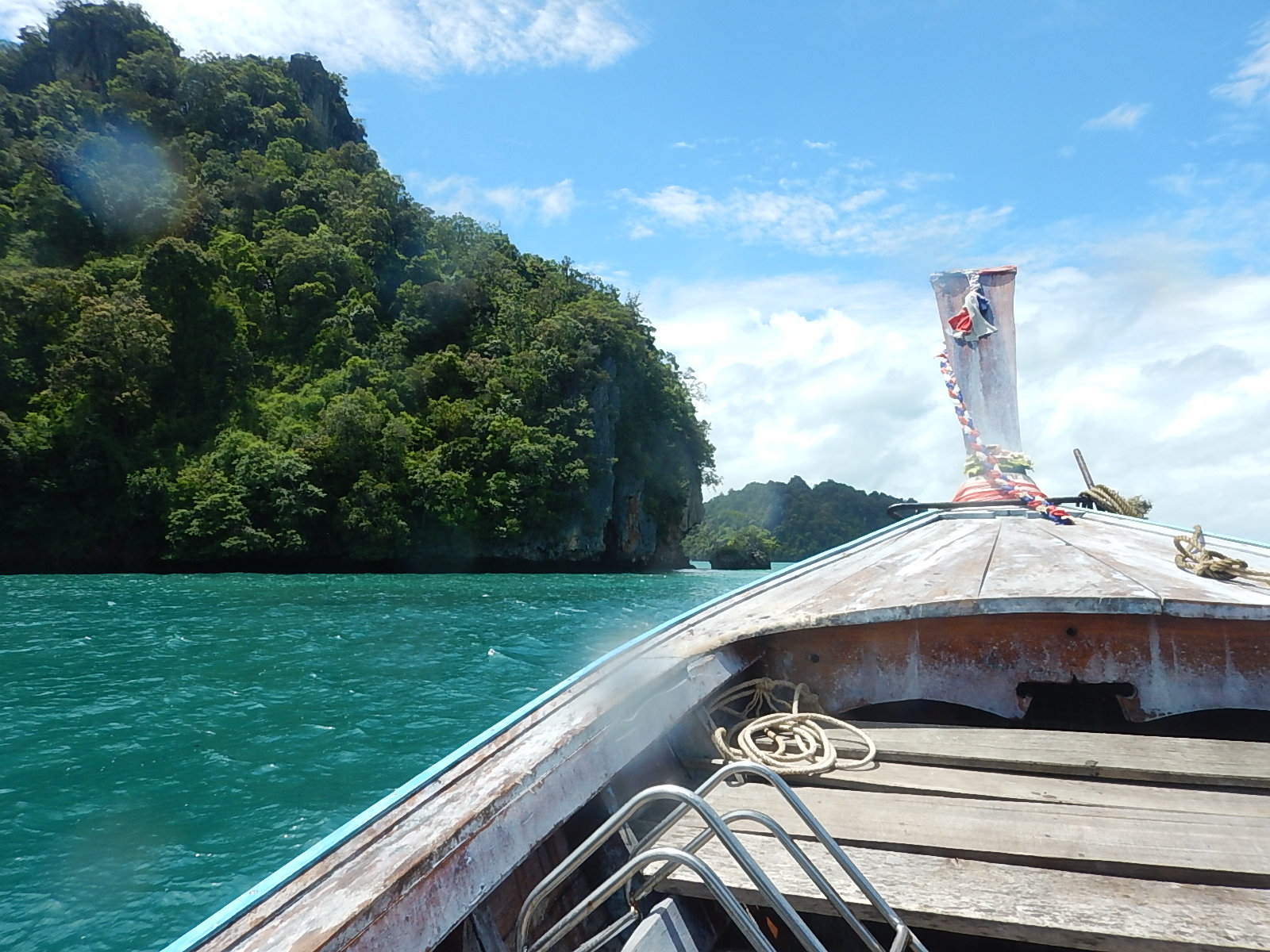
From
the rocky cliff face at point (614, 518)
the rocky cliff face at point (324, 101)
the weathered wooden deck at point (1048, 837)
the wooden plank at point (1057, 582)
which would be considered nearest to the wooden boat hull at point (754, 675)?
the wooden plank at point (1057, 582)

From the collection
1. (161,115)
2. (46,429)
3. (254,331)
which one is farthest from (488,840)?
(161,115)

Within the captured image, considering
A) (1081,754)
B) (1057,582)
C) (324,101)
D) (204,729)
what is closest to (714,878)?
(1081,754)

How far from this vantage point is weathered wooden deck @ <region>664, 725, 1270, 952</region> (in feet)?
4.22

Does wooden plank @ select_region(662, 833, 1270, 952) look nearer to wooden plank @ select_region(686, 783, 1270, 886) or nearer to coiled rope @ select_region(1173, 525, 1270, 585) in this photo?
wooden plank @ select_region(686, 783, 1270, 886)

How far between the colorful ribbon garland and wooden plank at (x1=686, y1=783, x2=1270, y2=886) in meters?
2.35

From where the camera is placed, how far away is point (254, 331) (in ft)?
126

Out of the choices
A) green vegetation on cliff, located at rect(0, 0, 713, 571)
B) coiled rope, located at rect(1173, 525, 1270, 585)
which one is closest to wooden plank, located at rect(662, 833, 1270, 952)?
coiled rope, located at rect(1173, 525, 1270, 585)

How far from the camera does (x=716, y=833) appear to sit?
1122 mm

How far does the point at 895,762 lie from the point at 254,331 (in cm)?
4213

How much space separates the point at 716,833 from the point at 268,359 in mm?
41399

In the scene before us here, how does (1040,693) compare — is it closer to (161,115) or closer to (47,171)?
(47,171)

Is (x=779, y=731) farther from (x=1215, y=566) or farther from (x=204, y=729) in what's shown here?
(x=204, y=729)

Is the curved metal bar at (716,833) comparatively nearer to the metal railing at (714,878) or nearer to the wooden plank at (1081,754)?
the metal railing at (714,878)

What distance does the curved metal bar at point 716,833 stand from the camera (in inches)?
38.7
